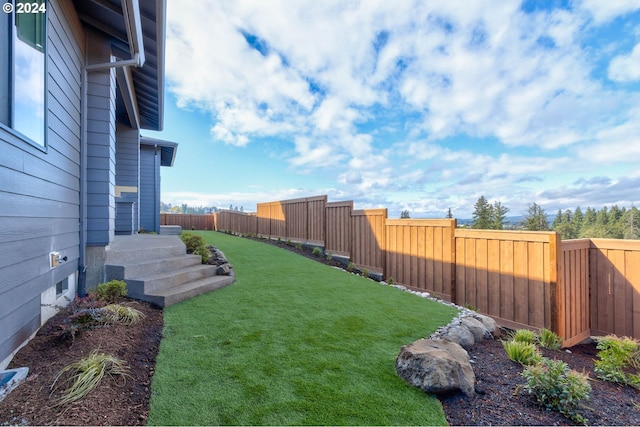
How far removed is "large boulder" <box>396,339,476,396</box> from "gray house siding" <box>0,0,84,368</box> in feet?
10.2

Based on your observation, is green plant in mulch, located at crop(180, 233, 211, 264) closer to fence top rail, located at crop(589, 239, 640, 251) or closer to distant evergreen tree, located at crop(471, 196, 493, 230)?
fence top rail, located at crop(589, 239, 640, 251)

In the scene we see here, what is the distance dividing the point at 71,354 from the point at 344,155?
14281 mm

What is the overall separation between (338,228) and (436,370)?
6.34 m

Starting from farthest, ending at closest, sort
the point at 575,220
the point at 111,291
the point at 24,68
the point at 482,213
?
the point at 575,220
the point at 482,213
the point at 111,291
the point at 24,68

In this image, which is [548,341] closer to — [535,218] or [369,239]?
[369,239]

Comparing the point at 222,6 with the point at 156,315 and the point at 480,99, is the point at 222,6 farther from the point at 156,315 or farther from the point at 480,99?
the point at 480,99

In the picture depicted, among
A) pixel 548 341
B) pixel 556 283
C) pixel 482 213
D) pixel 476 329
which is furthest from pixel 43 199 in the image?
pixel 482 213

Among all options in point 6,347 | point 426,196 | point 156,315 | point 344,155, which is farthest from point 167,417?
point 426,196

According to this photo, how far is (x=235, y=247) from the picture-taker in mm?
9312

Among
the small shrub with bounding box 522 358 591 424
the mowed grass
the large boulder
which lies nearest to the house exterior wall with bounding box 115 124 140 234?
the mowed grass

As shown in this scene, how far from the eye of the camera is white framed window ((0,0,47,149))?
7.04 ft

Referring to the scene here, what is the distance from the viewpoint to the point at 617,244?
15.1ft

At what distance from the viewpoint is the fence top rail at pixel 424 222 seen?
5702mm

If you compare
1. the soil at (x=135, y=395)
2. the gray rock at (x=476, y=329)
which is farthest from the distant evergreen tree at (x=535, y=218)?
the soil at (x=135, y=395)
